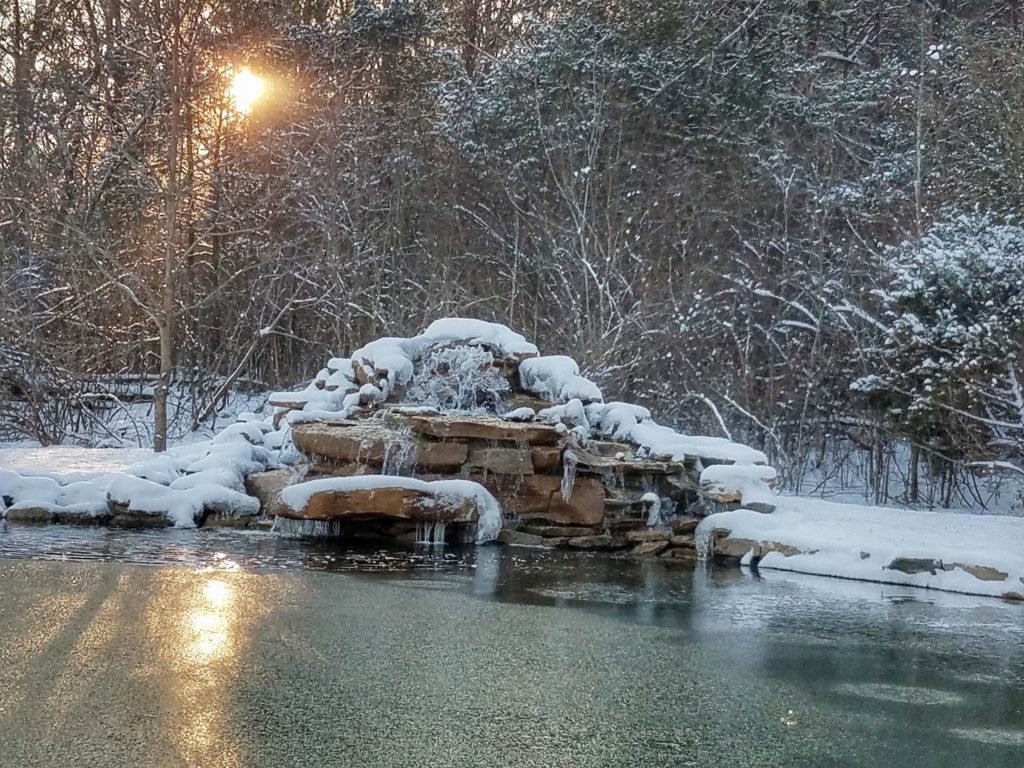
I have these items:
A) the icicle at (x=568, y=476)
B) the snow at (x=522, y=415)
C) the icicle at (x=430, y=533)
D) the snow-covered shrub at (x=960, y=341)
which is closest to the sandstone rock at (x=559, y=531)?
the icicle at (x=568, y=476)

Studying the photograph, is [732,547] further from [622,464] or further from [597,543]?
[622,464]

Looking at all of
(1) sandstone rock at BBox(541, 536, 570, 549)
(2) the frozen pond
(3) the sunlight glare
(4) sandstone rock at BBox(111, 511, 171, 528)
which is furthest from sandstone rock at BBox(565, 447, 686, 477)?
(3) the sunlight glare

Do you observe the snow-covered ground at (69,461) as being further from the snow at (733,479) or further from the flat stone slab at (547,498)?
the snow at (733,479)

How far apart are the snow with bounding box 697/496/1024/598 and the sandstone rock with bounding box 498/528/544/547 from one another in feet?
4.59

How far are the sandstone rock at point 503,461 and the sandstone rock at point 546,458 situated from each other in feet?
0.15

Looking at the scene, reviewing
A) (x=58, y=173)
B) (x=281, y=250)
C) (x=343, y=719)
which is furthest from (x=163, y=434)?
(x=343, y=719)

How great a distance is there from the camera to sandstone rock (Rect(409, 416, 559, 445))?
9.81 meters

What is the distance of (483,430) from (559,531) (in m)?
1.12

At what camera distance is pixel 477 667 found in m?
4.88

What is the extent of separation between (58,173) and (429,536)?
34.9 ft

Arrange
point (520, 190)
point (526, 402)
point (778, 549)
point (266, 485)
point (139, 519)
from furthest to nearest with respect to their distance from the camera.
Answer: point (520, 190) < point (526, 402) < point (266, 485) < point (139, 519) < point (778, 549)

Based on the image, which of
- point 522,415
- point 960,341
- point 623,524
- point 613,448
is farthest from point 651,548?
point 960,341

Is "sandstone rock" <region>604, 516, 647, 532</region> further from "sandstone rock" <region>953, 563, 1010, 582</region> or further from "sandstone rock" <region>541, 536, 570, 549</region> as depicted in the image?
"sandstone rock" <region>953, 563, 1010, 582</region>

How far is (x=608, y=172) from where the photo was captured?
16844 millimetres
